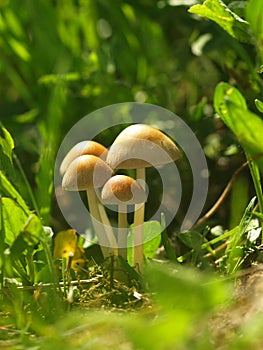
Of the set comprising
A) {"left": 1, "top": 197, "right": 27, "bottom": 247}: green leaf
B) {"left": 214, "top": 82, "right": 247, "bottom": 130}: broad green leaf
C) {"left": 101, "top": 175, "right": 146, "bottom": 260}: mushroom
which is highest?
{"left": 214, "top": 82, "right": 247, "bottom": 130}: broad green leaf

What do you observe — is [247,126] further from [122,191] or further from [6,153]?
[6,153]

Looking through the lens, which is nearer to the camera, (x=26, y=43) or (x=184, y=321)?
(x=184, y=321)

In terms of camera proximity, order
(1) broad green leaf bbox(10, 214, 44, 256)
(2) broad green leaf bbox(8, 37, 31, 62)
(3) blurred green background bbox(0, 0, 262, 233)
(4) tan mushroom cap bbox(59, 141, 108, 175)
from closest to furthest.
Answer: (1) broad green leaf bbox(10, 214, 44, 256) < (4) tan mushroom cap bbox(59, 141, 108, 175) < (3) blurred green background bbox(0, 0, 262, 233) < (2) broad green leaf bbox(8, 37, 31, 62)

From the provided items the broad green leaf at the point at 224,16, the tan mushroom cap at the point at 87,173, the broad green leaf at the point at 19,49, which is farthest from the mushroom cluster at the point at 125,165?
the broad green leaf at the point at 19,49

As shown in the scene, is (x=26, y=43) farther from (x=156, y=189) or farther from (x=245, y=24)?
(x=245, y=24)

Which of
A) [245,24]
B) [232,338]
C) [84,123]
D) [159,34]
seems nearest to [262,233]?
[232,338]

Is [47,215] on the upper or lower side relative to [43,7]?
lower

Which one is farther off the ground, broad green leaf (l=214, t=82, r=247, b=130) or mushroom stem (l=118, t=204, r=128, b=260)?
broad green leaf (l=214, t=82, r=247, b=130)

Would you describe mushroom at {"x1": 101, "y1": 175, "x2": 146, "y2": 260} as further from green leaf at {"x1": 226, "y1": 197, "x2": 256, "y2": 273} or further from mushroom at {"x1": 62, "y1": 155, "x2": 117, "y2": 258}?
green leaf at {"x1": 226, "y1": 197, "x2": 256, "y2": 273}

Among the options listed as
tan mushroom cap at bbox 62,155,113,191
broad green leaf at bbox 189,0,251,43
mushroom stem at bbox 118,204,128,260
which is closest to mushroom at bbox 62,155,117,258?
tan mushroom cap at bbox 62,155,113,191
